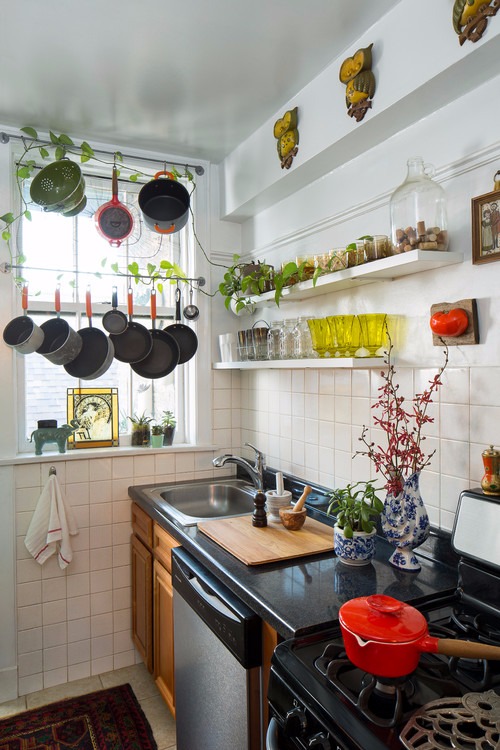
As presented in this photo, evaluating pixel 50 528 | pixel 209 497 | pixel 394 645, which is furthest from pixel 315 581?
pixel 50 528

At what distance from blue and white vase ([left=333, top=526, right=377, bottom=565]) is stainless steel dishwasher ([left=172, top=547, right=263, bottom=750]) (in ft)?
1.11

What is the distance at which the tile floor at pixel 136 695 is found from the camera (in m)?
2.15

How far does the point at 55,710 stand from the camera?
2.25 meters

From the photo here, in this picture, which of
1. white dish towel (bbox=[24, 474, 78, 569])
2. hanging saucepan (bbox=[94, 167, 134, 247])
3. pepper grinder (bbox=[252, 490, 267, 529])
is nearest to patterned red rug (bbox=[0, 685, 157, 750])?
white dish towel (bbox=[24, 474, 78, 569])

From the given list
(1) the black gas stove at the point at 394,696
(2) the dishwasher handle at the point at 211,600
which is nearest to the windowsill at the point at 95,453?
(2) the dishwasher handle at the point at 211,600

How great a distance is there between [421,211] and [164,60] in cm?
Result: 113

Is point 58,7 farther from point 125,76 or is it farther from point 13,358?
point 13,358

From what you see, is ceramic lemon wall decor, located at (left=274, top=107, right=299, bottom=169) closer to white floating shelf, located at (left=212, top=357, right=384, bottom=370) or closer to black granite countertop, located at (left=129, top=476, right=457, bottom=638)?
white floating shelf, located at (left=212, top=357, right=384, bottom=370)

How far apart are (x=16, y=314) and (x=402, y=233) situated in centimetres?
175

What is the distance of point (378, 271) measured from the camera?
1.59 meters

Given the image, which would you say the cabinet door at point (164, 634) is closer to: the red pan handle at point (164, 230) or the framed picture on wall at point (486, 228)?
the red pan handle at point (164, 230)

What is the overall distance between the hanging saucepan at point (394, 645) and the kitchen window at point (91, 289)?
1887 millimetres

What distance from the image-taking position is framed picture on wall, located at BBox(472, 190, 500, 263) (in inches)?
54.3

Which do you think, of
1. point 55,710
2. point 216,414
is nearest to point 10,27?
point 216,414
